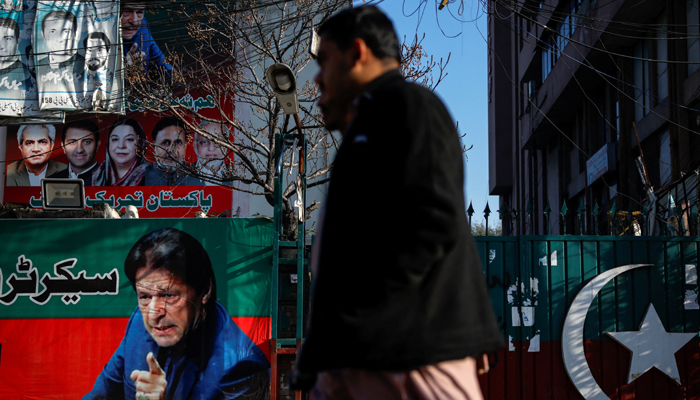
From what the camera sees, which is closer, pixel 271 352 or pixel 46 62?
pixel 271 352

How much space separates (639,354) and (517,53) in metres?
23.9

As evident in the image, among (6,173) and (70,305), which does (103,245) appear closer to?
(70,305)

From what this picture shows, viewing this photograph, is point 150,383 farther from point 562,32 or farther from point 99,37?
point 562,32

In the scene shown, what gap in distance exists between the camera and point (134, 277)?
7.61 m

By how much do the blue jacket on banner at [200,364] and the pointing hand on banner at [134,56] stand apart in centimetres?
840

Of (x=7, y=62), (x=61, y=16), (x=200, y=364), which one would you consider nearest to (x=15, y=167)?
(x=7, y=62)

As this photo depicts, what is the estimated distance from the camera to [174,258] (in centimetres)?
764

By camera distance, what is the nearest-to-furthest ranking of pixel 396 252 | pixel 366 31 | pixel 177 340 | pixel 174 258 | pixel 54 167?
pixel 396 252, pixel 366 31, pixel 177 340, pixel 174 258, pixel 54 167

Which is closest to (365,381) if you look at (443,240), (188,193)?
(443,240)

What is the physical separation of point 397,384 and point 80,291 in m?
6.83

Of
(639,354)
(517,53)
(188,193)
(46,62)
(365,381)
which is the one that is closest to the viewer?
(365,381)

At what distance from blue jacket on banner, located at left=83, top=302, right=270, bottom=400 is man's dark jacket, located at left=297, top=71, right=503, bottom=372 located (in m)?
6.00

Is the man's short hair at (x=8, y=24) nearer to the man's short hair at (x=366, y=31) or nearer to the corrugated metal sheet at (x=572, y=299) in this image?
the corrugated metal sheet at (x=572, y=299)

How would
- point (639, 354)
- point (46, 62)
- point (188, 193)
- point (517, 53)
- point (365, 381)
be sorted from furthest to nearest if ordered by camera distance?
point (517, 53)
point (188, 193)
point (46, 62)
point (639, 354)
point (365, 381)
